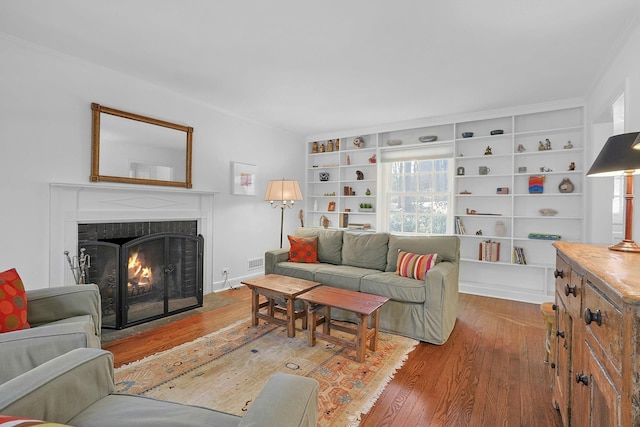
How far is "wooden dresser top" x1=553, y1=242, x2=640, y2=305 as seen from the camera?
0.75 meters

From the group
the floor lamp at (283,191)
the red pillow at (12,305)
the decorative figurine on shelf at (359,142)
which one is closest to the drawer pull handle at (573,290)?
the red pillow at (12,305)

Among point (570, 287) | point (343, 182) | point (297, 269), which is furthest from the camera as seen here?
point (343, 182)

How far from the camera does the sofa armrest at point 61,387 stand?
881 millimetres

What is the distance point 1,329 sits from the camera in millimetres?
1516

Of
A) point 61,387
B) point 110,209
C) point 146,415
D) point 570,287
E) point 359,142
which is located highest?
point 359,142

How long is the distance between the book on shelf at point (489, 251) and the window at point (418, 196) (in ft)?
1.89

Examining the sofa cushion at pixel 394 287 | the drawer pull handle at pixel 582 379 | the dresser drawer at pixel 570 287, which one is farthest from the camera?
the sofa cushion at pixel 394 287

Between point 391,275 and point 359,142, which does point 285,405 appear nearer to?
point 391,275

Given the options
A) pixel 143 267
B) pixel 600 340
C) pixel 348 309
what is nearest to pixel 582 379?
pixel 600 340

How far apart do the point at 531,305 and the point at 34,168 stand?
18.2 ft

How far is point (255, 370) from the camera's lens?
2240 mm

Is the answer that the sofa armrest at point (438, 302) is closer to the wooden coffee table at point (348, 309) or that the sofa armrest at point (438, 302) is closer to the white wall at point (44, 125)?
the wooden coffee table at point (348, 309)

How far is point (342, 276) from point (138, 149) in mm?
2644

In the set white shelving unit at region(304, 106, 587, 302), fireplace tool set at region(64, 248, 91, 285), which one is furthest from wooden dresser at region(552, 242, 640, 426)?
fireplace tool set at region(64, 248, 91, 285)
